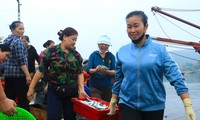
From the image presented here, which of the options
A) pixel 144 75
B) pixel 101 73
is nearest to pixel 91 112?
pixel 144 75

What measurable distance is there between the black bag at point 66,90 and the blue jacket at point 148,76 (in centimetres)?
117

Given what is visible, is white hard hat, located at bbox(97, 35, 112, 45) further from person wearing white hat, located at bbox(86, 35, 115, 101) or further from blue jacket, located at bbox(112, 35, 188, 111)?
blue jacket, located at bbox(112, 35, 188, 111)

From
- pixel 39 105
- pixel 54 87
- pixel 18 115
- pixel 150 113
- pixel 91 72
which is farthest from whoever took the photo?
pixel 39 105

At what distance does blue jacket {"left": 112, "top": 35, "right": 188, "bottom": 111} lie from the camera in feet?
10.1

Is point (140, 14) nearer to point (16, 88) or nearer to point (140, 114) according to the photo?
point (140, 114)

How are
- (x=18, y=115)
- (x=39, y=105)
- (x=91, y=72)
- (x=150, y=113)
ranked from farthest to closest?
(x=39, y=105), (x=91, y=72), (x=150, y=113), (x=18, y=115)

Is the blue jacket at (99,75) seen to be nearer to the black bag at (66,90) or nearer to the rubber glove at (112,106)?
the black bag at (66,90)

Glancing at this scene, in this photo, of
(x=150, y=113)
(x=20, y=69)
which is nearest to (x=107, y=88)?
(x=20, y=69)

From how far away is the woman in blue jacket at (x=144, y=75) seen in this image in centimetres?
309

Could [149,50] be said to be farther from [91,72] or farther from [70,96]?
[91,72]

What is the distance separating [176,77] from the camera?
10.0 feet

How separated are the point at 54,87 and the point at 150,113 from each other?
1.52 metres

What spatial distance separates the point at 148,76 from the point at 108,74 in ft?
7.09

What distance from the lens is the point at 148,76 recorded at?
3.09 metres
